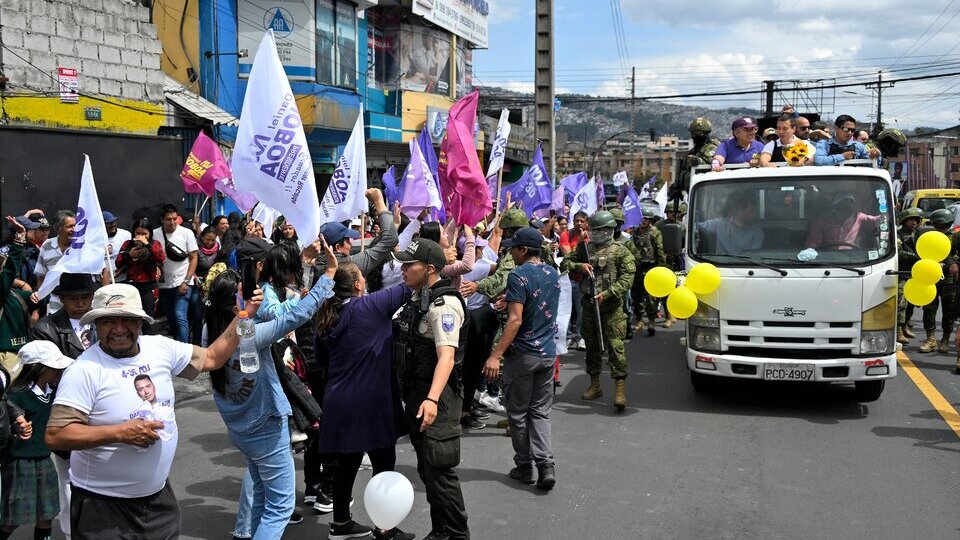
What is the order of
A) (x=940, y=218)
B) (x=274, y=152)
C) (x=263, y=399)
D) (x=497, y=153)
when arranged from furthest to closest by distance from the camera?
(x=940, y=218), (x=497, y=153), (x=274, y=152), (x=263, y=399)

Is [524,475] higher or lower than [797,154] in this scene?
lower

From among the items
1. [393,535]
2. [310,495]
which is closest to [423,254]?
[393,535]

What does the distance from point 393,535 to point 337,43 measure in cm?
2108

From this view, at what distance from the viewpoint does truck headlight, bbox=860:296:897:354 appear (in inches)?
321

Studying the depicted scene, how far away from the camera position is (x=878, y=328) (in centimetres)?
819

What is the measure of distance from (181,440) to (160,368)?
13.7ft

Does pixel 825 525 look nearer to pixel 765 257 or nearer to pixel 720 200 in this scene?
pixel 765 257

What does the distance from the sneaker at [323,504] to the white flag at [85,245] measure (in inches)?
86.8

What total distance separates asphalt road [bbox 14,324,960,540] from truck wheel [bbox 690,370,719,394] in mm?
86

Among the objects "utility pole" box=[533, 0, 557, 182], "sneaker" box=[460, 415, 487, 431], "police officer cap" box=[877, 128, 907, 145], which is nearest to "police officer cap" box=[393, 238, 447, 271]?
"sneaker" box=[460, 415, 487, 431]

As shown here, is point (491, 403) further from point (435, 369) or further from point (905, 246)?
point (905, 246)

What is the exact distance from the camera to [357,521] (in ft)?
Result: 18.7

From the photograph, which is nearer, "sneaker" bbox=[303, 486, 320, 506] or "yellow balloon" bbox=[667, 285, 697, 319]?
"sneaker" bbox=[303, 486, 320, 506]

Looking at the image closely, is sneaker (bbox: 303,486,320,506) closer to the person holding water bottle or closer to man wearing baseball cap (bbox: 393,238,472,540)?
Answer: the person holding water bottle
